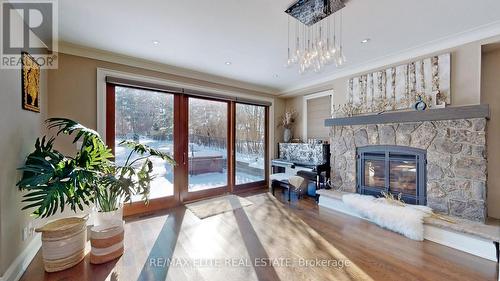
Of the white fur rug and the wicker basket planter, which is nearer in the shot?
the wicker basket planter

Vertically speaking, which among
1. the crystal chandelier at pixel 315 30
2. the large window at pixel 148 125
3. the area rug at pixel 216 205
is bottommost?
the area rug at pixel 216 205

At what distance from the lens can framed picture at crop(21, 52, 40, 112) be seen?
2.09 meters

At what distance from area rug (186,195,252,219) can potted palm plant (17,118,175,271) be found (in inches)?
48.9

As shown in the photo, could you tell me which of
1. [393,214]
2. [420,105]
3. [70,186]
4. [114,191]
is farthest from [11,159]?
[420,105]

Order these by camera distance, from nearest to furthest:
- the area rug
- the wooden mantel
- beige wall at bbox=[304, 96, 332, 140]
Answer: the wooden mantel, the area rug, beige wall at bbox=[304, 96, 332, 140]

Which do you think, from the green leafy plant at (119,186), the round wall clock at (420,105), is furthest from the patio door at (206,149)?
the round wall clock at (420,105)

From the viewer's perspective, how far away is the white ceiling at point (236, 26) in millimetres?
2072

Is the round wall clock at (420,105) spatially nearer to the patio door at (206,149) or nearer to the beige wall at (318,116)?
the beige wall at (318,116)

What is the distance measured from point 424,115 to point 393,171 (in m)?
0.95

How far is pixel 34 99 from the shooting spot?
2316 mm

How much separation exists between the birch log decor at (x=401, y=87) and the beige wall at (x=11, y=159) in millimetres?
4472

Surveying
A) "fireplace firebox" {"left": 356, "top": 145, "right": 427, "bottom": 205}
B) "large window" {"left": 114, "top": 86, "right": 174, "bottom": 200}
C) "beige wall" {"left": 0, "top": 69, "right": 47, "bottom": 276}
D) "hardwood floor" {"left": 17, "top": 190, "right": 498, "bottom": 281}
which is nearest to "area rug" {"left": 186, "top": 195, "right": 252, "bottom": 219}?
"hardwood floor" {"left": 17, "top": 190, "right": 498, "bottom": 281}

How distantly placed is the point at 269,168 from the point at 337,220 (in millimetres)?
2399

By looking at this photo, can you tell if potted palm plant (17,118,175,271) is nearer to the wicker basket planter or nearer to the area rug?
the wicker basket planter
